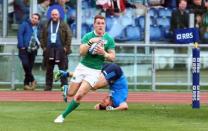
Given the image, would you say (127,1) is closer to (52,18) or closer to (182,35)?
(52,18)

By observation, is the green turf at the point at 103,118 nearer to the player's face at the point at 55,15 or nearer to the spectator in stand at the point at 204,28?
the player's face at the point at 55,15

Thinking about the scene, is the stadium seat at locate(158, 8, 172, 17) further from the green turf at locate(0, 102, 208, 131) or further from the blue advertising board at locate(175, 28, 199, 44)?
the blue advertising board at locate(175, 28, 199, 44)

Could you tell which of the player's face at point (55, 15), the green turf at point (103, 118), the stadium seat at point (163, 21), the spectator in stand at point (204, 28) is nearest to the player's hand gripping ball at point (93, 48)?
the green turf at point (103, 118)

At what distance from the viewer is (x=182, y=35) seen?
16422mm

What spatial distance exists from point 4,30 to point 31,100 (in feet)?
24.1

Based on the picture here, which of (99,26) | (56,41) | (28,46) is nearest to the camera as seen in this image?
(99,26)

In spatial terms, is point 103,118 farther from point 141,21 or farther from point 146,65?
point 141,21

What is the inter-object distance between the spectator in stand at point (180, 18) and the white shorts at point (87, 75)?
39.0 feet

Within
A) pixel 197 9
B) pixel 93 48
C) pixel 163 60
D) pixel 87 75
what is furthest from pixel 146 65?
pixel 93 48

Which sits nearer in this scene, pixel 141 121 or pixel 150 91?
pixel 141 121

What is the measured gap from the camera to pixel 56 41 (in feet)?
68.9

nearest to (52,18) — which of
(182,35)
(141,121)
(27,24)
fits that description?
(27,24)

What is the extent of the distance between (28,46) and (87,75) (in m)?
8.47

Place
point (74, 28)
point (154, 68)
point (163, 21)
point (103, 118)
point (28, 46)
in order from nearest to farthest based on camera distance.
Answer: point (103, 118) → point (28, 46) → point (154, 68) → point (74, 28) → point (163, 21)
